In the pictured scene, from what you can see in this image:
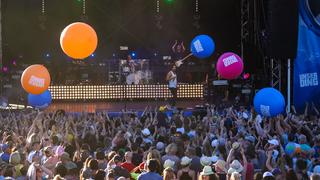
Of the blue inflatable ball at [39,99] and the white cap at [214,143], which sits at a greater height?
the blue inflatable ball at [39,99]

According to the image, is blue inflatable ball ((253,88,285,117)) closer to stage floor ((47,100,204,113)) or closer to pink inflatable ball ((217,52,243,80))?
pink inflatable ball ((217,52,243,80))

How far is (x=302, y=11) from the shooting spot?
14.4 m

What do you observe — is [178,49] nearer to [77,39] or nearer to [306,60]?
[306,60]

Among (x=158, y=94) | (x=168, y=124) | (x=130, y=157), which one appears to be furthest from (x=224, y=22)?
(x=130, y=157)

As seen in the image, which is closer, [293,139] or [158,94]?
[293,139]

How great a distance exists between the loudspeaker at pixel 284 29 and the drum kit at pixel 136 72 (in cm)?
807

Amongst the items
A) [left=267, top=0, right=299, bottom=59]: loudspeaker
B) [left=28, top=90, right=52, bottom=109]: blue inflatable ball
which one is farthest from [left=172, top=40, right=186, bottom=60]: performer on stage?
[left=28, top=90, right=52, bottom=109]: blue inflatable ball

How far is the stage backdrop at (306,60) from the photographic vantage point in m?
14.4

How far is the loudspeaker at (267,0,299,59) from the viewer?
43.1 feet

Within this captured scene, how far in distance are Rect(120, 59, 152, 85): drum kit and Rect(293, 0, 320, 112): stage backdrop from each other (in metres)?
7.40

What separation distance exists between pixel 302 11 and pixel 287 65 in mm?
1559

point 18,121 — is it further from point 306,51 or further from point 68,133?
point 306,51

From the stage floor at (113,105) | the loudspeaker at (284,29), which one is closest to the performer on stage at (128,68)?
the stage floor at (113,105)

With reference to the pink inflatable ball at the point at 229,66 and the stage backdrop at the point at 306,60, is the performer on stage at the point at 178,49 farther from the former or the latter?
the pink inflatable ball at the point at 229,66
